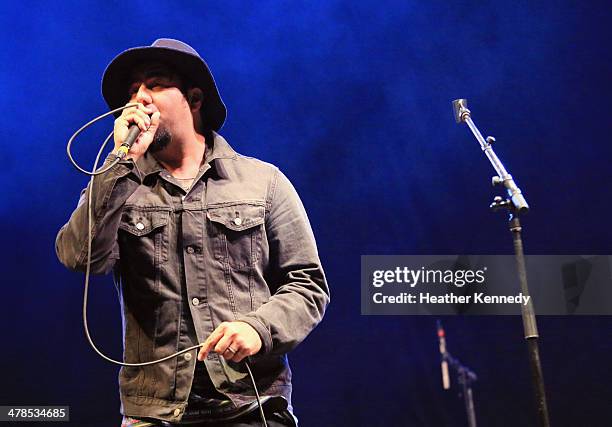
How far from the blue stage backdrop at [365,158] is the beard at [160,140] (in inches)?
76.4

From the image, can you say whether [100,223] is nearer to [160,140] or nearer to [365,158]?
[160,140]

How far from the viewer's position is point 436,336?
381cm

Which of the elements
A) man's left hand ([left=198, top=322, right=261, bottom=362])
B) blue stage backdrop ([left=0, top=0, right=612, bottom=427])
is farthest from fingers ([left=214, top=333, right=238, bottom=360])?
blue stage backdrop ([left=0, top=0, right=612, bottom=427])

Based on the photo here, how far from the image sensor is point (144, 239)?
1.92m

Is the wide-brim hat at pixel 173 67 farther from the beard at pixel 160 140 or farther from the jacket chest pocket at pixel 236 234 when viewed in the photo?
the jacket chest pocket at pixel 236 234

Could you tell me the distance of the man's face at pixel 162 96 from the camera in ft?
6.78

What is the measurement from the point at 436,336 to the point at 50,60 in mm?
2427

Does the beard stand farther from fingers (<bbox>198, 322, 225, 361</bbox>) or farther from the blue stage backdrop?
the blue stage backdrop

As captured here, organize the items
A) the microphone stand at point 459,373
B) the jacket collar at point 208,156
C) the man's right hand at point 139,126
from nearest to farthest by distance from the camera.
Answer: the man's right hand at point 139,126
the jacket collar at point 208,156
the microphone stand at point 459,373

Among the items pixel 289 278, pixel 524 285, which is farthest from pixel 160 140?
pixel 524 285

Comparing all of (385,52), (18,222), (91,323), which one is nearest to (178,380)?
(91,323)

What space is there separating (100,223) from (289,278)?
Result: 50 centimetres

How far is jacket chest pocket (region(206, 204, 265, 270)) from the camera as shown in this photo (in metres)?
1.96

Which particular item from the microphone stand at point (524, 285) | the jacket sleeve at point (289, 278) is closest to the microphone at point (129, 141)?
the jacket sleeve at point (289, 278)
